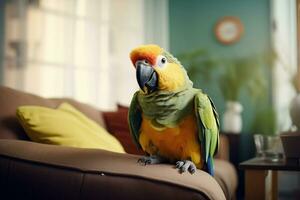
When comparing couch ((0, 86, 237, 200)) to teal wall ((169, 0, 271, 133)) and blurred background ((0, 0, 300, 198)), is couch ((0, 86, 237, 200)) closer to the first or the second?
blurred background ((0, 0, 300, 198))

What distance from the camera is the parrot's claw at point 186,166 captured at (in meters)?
0.89

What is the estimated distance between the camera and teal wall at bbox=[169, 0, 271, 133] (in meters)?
3.12

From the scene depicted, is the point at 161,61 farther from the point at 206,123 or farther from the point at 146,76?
the point at 206,123

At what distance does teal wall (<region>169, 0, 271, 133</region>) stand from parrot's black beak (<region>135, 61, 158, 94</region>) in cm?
224

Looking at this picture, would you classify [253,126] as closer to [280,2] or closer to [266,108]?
[266,108]

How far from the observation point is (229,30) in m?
3.19

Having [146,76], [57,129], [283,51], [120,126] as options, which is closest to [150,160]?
[146,76]

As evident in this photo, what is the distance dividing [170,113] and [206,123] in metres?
0.10

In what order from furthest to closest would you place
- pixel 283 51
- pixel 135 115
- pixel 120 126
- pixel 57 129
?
1. pixel 283 51
2. pixel 120 126
3. pixel 57 129
4. pixel 135 115

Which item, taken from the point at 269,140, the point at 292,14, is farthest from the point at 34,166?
the point at 292,14

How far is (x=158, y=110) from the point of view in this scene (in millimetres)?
969

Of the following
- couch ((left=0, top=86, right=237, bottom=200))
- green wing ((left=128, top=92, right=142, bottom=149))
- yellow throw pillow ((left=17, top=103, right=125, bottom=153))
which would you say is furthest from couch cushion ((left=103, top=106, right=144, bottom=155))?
couch ((left=0, top=86, right=237, bottom=200))

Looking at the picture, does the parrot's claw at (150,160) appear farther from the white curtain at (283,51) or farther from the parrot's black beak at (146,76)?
the white curtain at (283,51)

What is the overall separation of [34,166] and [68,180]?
0.35 ft
